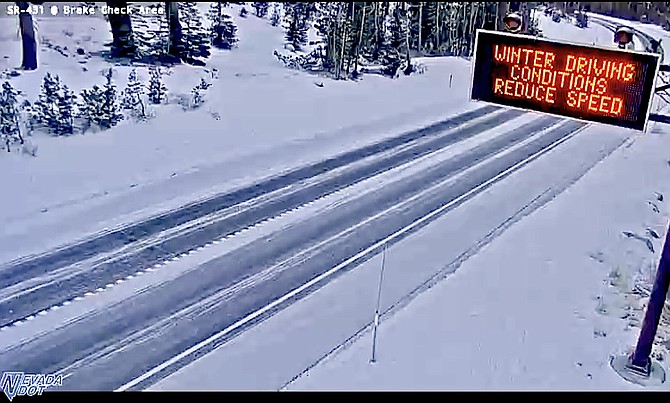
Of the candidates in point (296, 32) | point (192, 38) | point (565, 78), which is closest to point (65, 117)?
point (192, 38)

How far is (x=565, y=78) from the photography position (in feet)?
29.2

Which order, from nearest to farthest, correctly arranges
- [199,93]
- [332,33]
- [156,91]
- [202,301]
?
[202,301], [156,91], [199,93], [332,33]

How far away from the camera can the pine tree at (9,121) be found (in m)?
17.9

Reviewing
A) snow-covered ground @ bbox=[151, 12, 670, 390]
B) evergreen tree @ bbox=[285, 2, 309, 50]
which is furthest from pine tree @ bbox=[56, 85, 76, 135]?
evergreen tree @ bbox=[285, 2, 309, 50]

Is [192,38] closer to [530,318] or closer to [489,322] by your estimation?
[489,322]

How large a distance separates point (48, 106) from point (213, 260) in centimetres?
1040

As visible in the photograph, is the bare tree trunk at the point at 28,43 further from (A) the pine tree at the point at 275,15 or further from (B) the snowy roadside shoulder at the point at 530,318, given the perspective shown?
(A) the pine tree at the point at 275,15

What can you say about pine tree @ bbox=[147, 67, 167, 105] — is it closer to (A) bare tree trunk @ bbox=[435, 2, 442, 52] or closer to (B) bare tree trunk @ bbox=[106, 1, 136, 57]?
(B) bare tree trunk @ bbox=[106, 1, 136, 57]

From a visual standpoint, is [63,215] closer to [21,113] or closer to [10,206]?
[10,206]

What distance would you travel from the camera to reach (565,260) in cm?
1340

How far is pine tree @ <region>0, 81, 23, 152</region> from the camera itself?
17938 mm

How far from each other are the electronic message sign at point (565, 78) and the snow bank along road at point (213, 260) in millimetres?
4748

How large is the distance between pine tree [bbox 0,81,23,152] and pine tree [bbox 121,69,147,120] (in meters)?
3.34

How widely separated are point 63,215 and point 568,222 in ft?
36.7
